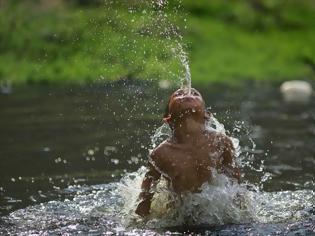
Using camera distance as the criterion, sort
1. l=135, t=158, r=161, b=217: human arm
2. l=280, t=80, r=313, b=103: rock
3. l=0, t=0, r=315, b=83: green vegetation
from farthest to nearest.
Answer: l=0, t=0, r=315, b=83: green vegetation, l=280, t=80, r=313, b=103: rock, l=135, t=158, r=161, b=217: human arm

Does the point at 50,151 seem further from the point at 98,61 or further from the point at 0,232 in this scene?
the point at 98,61

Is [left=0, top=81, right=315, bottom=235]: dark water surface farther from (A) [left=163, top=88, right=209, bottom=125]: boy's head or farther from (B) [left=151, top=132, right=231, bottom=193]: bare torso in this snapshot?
(A) [left=163, top=88, right=209, bottom=125]: boy's head

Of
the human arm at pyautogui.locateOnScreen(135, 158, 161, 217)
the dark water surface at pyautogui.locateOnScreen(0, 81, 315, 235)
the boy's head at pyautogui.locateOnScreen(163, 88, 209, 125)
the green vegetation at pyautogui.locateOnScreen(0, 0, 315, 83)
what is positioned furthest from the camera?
the green vegetation at pyautogui.locateOnScreen(0, 0, 315, 83)

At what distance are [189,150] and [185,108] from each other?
1.20 ft


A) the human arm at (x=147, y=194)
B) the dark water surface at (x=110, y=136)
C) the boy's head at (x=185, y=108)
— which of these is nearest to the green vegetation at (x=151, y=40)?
the dark water surface at (x=110, y=136)

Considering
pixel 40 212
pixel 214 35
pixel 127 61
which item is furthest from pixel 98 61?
pixel 40 212

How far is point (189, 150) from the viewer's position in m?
6.54

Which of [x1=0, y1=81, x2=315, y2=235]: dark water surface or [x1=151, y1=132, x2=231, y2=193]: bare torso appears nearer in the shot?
[x1=151, y1=132, x2=231, y2=193]: bare torso

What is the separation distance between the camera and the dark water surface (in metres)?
8.58

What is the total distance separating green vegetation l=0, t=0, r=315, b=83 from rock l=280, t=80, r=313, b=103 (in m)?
Answer: 1.94

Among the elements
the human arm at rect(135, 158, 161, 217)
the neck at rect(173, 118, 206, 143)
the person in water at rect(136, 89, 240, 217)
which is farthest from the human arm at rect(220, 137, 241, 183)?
the human arm at rect(135, 158, 161, 217)

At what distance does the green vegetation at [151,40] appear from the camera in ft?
57.4

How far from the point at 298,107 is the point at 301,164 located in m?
4.78

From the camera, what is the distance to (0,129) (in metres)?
12.1
